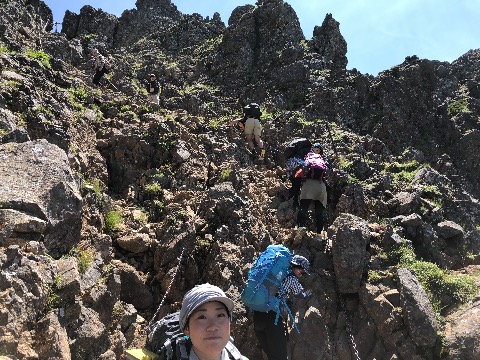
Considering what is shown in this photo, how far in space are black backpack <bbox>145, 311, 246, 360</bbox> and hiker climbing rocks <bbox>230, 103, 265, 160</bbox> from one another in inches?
478

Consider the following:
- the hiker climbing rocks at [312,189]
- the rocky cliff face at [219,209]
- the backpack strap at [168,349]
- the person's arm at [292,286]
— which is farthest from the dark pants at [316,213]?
the backpack strap at [168,349]

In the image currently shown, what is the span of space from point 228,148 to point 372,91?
10.7 m

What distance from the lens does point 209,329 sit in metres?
3.39

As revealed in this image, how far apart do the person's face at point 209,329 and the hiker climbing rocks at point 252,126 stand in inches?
494

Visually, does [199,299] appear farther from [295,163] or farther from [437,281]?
[295,163]

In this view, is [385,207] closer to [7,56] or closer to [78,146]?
[78,146]

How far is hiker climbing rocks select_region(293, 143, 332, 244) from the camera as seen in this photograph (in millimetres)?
10836

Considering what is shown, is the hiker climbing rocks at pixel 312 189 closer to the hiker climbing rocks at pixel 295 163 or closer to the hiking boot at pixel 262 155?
the hiker climbing rocks at pixel 295 163

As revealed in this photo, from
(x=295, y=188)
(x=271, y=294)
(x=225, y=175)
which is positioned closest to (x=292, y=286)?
(x=271, y=294)

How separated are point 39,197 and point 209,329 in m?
4.94

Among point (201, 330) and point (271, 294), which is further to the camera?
point (271, 294)

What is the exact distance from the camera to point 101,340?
21.0 feet

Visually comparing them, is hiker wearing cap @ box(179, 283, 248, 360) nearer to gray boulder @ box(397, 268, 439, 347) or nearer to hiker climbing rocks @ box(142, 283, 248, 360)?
hiker climbing rocks @ box(142, 283, 248, 360)

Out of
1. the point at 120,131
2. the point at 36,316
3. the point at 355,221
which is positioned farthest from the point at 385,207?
the point at 36,316
